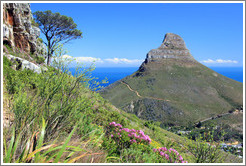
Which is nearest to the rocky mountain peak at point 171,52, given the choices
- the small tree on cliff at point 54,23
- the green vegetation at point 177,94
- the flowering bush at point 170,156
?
the green vegetation at point 177,94

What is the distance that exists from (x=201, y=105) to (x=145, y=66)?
34.6 meters

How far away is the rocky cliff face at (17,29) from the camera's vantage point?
34.6ft

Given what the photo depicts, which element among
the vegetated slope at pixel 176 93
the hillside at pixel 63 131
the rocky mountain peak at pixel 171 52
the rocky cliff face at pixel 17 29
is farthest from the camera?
the rocky mountain peak at pixel 171 52

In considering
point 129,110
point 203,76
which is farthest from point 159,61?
point 129,110

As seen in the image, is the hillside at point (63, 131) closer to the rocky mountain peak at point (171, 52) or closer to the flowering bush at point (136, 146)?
the flowering bush at point (136, 146)

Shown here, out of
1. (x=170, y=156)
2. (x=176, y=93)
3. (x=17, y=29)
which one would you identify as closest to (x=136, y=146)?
(x=170, y=156)

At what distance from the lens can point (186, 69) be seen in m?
71.8

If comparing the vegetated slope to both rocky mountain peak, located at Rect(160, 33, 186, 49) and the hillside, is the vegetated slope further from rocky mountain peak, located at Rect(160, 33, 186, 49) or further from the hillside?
the hillside

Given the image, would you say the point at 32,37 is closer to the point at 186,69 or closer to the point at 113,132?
the point at 113,132

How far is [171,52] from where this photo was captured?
84938 mm

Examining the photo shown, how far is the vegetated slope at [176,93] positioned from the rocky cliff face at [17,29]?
36.8 meters

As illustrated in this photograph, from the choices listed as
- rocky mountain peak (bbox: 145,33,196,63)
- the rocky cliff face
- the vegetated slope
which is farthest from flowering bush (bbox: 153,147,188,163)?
rocky mountain peak (bbox: 145,33,196,63)

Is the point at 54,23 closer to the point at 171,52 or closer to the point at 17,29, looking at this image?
the point at 17,29

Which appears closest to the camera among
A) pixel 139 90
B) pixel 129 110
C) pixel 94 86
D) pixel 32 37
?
pixel 94 86
